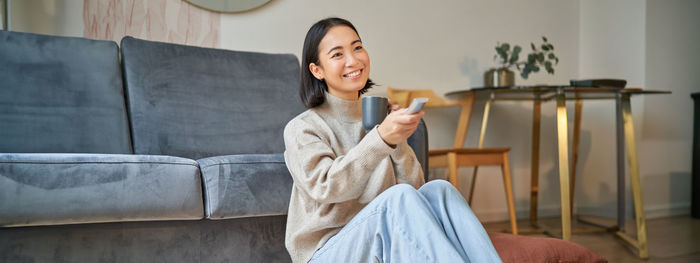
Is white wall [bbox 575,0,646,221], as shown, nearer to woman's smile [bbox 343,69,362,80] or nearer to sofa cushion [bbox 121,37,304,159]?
sofa cushion [bbox 121,37,304,159]

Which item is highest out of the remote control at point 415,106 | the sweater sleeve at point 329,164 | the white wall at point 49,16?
the white wall at point 49,16

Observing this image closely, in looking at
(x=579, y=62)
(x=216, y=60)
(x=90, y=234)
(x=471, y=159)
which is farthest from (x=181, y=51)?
(x=579, y=62)

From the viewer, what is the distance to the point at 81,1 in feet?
6.93

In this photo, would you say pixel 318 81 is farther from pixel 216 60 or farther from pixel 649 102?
pixel 649 102

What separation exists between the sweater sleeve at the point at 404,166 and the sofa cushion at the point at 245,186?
401mm

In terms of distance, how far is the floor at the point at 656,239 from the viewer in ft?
6.77

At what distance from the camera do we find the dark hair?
1.17m

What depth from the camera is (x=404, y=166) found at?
3.61 feet

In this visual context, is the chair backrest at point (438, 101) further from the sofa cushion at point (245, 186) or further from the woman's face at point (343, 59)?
the woman's face at point (343, 59)

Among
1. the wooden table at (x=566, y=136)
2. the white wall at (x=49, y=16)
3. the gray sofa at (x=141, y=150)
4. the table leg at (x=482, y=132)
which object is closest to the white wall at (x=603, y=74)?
the wooden table at (x=566, y=136)

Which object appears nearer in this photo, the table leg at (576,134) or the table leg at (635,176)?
the table leg at (635,176)

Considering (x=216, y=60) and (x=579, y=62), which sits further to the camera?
(x=579, y=62)

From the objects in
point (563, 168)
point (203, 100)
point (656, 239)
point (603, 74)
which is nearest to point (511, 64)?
point (563, 168)

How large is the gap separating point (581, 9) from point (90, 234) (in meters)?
3.11
